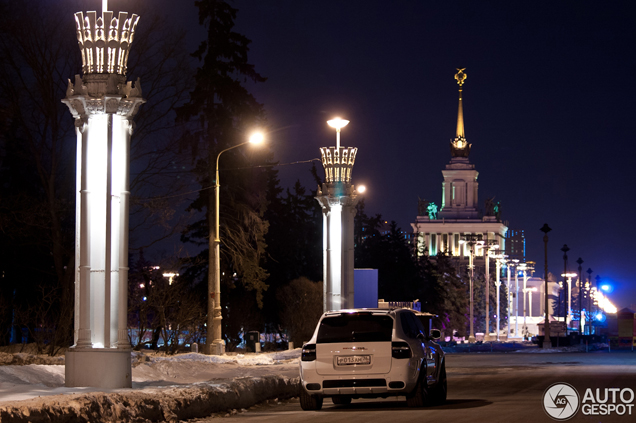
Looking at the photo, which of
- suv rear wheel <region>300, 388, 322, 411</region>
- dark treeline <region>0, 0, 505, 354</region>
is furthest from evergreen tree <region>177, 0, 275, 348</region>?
suv rear wheel <region>300, 388, 322, 411</region>

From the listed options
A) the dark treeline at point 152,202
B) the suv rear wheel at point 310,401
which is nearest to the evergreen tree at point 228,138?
the dark treeline at point 152,202

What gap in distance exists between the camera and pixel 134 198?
38.7 meters

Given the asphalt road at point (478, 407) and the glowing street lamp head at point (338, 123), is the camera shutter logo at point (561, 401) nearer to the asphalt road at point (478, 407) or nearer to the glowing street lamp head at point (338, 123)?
the asphalt road at point (478, 407)

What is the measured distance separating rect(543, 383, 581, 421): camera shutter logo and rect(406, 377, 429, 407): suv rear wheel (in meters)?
1.87

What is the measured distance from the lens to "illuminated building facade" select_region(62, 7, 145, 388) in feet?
56.3

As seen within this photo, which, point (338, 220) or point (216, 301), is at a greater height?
point (338, 220)

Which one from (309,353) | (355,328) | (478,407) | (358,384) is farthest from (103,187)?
(478,407)

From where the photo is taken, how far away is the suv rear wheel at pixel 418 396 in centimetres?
1571

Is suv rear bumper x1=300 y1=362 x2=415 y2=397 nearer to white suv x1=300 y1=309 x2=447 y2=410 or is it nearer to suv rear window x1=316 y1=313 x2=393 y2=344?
white suv x1=300 y1=309 x2=447 y2=410

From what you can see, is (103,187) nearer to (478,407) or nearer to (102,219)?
(102,219)

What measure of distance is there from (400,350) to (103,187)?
19.4ft

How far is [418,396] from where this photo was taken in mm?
15812

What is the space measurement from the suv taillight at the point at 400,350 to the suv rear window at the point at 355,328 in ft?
0.54

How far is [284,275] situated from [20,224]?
37313 mm
